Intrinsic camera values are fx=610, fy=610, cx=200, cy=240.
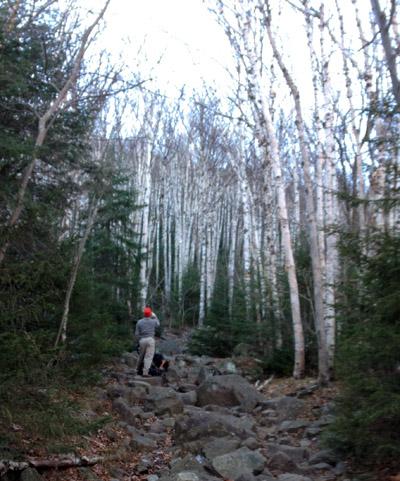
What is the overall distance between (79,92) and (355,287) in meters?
6.33

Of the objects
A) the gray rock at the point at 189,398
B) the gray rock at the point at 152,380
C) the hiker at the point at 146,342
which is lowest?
the gray rock at the point at 189,398

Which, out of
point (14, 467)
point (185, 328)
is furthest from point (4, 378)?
point (185, 328)

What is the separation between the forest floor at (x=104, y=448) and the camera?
249 inches

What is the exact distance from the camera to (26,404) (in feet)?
19.7

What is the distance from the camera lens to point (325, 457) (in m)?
7.59

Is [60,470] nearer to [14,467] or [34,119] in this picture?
[14,467]

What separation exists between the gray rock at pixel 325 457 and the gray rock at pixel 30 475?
3408mm

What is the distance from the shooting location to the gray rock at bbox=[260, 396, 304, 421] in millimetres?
10399

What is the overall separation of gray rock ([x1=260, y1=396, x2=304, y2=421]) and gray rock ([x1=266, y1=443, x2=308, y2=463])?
2.05m

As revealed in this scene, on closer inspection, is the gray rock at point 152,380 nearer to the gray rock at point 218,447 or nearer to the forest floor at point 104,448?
the forest floor at point 104,448

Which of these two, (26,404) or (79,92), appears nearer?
(26,404)

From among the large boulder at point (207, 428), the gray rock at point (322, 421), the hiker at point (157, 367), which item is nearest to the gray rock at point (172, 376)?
the hiker at point (157, 367)

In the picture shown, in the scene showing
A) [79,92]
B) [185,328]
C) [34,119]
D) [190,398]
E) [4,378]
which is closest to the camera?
[4,378]

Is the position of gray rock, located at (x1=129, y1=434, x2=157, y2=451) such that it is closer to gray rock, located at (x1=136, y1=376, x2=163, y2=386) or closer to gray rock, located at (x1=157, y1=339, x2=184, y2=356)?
gray rock, located at (x1=136, y1=376, x2=163, y2=386)
